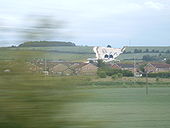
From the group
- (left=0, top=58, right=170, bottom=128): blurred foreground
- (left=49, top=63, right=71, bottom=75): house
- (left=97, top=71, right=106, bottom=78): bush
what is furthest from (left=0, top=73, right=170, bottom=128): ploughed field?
(left=97, top=71, right=106, bottom=78): bush

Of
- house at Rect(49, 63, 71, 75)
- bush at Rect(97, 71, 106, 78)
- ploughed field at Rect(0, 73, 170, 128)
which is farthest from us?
bush at Rect(97, 71, 106, 78)

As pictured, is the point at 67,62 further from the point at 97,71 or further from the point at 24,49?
the point at 24,49

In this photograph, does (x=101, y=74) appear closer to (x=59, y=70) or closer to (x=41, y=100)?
(x=59, y=70)

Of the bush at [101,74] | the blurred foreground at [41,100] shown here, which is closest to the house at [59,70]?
the blurred foreground at [41,100]

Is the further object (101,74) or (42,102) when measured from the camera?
(101,74)

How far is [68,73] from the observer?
12.8ft

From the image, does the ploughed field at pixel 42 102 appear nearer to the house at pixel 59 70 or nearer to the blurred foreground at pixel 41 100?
the blurred foreground at pixel 41 100

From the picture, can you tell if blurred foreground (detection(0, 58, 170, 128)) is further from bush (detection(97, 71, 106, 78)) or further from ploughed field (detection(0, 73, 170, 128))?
bush (detection(97, 71, 106, 78))

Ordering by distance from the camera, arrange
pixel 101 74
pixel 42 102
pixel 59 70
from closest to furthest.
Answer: pixel 42 102 < pixel 59 70 < pixel 101 74

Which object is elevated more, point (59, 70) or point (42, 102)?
point (59, 70)

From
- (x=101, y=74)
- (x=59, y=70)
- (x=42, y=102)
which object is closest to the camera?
(x=42, y=102)

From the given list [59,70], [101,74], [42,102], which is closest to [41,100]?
[42,102]

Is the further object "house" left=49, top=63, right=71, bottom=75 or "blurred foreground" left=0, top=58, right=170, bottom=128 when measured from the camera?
"house" left=49, top=63, right=71, bottom=75

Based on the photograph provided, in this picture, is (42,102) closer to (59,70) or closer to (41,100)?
(41,100)
